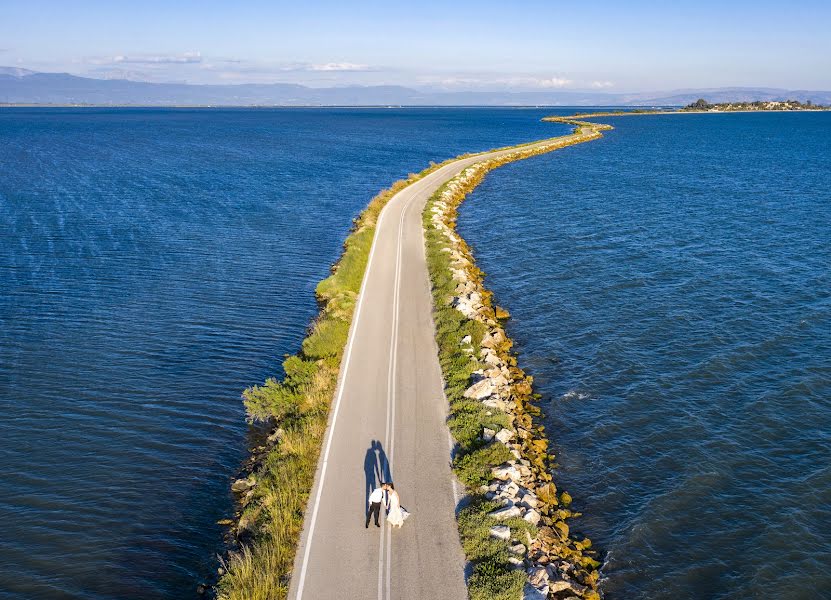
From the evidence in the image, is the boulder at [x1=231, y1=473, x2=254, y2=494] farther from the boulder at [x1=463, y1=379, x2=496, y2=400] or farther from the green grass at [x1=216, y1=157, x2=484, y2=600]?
the boulder at [x1=463, y1=379, x2=496, y2=400]

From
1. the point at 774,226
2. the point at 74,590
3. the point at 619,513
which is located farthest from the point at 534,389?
the point at 774,226

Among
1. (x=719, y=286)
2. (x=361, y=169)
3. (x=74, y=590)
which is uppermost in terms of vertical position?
(x=361, y=169)

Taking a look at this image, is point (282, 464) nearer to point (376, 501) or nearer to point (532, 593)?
point (376, 501)

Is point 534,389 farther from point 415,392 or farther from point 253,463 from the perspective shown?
point 253,463

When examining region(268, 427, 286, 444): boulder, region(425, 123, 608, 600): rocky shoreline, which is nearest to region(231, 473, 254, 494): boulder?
region(268, 427, 286, 444): boulder

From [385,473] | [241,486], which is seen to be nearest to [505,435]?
[385,473]
